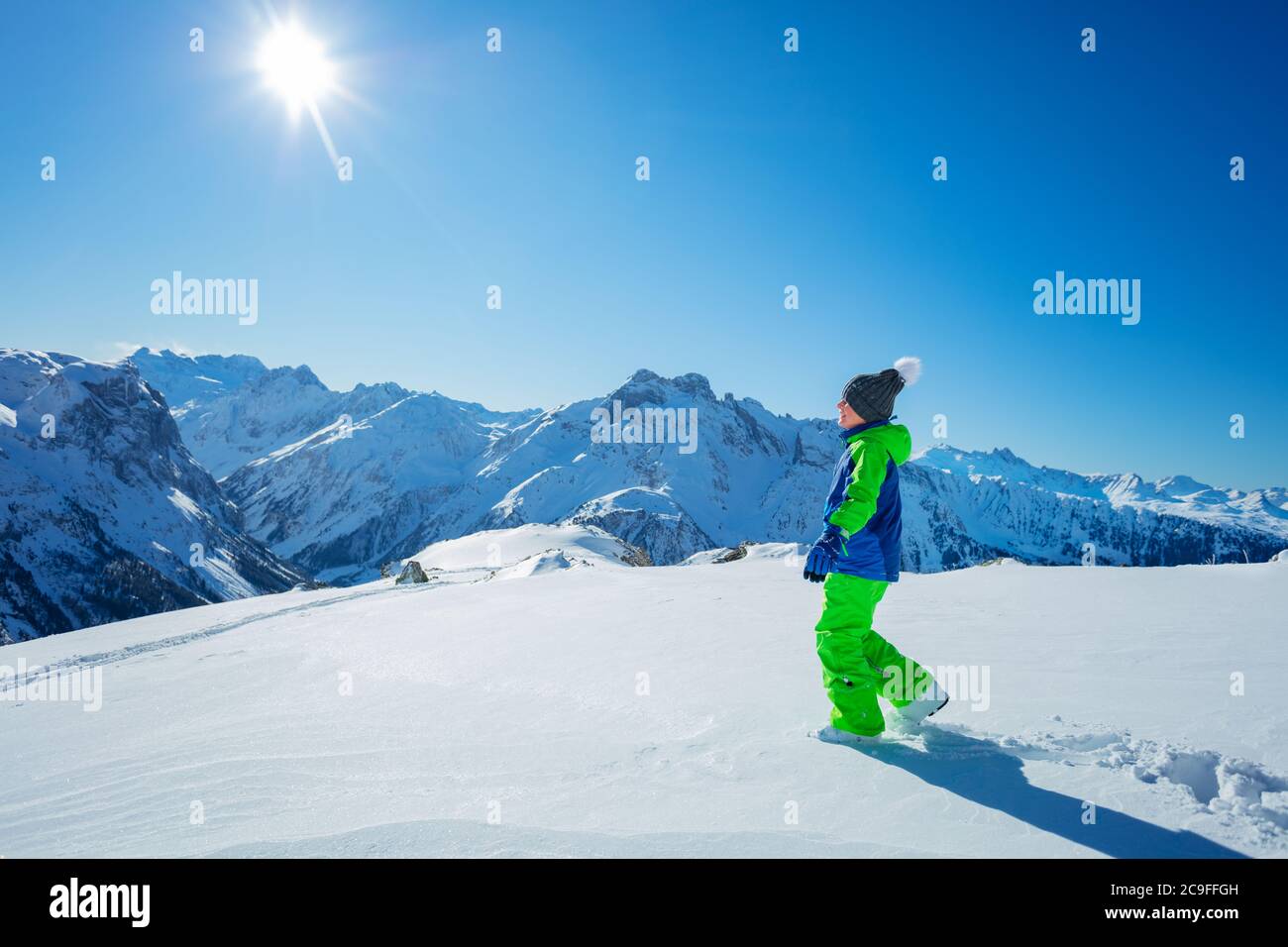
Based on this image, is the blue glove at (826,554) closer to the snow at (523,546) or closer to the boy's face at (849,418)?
the boy's face at (849,418)

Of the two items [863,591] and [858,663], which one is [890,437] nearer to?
[863,591]

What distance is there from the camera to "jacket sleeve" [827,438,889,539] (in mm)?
4184

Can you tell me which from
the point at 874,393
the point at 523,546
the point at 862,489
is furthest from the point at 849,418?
the point at 523,546

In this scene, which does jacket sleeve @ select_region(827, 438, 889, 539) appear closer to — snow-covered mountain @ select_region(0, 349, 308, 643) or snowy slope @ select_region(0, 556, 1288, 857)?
snowy slope @ select_region(0, 556, 1288, 857)

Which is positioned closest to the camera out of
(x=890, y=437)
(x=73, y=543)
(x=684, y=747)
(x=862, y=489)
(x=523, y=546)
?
(x=684, y=747)

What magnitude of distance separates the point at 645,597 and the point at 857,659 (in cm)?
799

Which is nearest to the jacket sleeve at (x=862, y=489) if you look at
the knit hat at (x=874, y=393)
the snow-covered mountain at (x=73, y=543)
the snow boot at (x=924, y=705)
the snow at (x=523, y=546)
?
the knit hat at (x=874, y=393)

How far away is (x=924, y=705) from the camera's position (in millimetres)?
4109

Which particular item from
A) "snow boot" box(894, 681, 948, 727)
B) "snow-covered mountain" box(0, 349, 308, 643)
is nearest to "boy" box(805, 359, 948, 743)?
"snow boot" box(894, 681, 948, 727)

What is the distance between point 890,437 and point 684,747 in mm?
2592

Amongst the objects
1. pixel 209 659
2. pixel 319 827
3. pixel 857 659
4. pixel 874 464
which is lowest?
pixel 209 659
